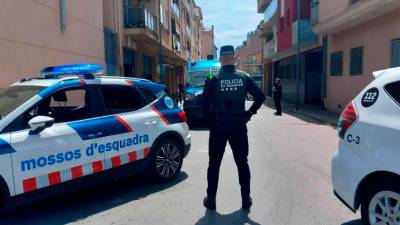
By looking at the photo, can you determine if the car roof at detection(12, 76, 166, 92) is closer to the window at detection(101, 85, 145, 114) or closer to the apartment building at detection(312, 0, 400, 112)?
the window at detection(101, 85, 145, 114)

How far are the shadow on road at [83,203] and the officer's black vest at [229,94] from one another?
178 centimetres

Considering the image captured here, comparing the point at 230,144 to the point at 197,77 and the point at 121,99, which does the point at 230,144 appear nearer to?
the point at 121,99

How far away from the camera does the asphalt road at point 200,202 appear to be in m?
4.38

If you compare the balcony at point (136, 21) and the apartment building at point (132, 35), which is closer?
the apartment building at point (132, 35)

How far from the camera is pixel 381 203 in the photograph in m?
3.45

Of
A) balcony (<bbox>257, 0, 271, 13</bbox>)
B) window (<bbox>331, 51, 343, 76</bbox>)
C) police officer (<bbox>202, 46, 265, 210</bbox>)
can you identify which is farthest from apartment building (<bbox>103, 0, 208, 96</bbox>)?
balcony (<bbox>257, 0, 271, 13</bbox>)

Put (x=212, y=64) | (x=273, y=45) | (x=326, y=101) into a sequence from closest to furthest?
(x=212, y=64) < (x=326, y=101) < (x=273, y=45)

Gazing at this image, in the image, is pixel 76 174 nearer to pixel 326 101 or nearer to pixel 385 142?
pixel 385 142

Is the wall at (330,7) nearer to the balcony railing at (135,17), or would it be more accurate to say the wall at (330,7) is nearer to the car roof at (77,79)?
the balcony railing at (135,17)

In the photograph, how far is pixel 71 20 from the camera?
43.5 ft

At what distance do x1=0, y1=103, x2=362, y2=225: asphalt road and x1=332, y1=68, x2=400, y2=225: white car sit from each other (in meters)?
0.70

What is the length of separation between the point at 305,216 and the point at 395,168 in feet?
4.90

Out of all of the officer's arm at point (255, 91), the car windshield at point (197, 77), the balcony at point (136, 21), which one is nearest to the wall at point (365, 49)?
the car windshield at point (197, 77)

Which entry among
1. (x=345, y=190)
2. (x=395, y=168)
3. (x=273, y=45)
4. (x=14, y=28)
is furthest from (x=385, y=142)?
(x=273, y=45)
